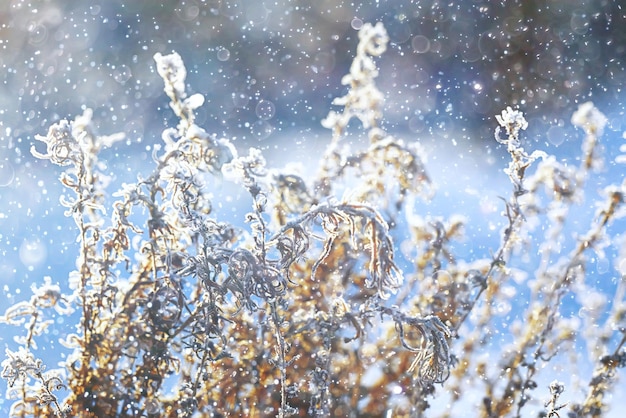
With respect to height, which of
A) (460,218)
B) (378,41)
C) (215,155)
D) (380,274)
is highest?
(378,41)

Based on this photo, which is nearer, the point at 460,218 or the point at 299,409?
the point at 299,409

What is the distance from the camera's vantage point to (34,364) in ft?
2.89

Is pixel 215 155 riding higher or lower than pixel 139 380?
higher

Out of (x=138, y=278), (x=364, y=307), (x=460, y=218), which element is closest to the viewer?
(x=364, y=307)

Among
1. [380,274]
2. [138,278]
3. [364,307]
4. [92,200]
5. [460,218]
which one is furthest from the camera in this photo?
[460,218]

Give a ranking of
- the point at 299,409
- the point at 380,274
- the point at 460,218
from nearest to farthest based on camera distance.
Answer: the point at 380,274, the point at 299,409, the point at 460,218

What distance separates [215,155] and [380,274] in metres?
0.26

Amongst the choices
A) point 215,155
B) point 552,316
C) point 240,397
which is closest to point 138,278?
point 240,397

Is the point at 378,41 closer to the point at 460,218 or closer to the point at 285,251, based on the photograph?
the point at 460,218

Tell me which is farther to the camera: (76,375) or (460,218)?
(460,218)

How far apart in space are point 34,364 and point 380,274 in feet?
1.81

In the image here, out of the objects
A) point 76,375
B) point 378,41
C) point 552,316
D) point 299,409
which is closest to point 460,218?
point 552,316

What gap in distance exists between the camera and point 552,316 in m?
1.16

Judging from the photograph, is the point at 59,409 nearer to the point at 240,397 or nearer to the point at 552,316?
the point at 240,397
